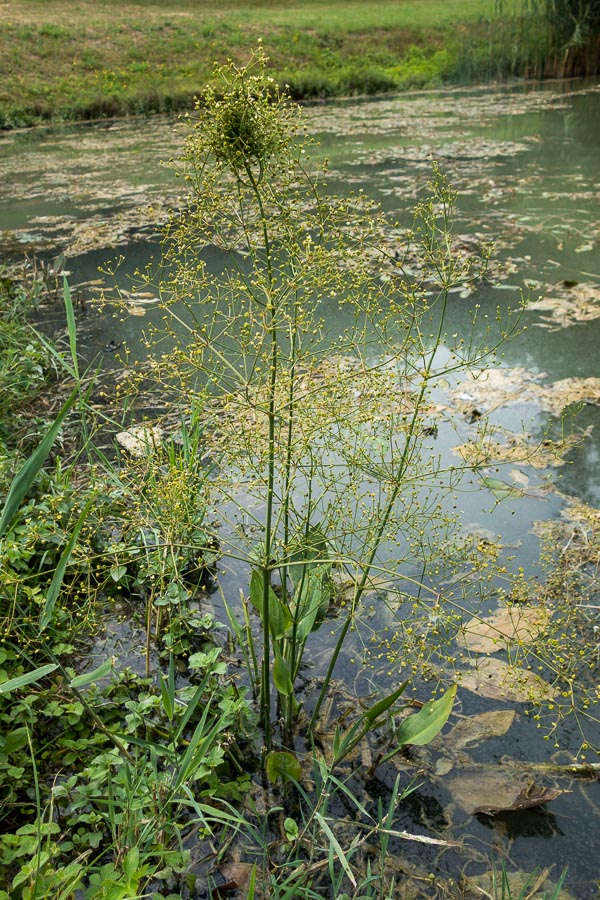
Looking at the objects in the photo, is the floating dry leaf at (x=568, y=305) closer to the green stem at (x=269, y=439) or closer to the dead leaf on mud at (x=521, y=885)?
the green stem at (x=269, y=439)

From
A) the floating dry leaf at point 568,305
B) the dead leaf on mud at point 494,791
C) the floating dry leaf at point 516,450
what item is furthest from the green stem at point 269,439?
the floating dry leaf at point 568,305

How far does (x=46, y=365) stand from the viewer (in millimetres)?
3701

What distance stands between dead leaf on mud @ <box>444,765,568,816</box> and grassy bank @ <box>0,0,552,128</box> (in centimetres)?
1478

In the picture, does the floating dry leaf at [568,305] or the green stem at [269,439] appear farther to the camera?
the floating dry leaf at [568,305]

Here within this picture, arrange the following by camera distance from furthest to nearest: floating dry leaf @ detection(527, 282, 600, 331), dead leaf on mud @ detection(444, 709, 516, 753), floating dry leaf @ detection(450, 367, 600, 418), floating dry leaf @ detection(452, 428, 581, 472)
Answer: floating dry leaf @ detection(527, 282, 600, 331) → floating dry leaf @ detection(450, 367, 600, 418) → floating dry leaf @ detection(452, 428, 581, 472) → dead leaf on mud @ detection(444, 709, 516, 753)

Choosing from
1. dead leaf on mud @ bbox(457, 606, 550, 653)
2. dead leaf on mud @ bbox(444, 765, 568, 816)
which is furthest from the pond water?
dead leaf on mud @ bbox(457, 606, 550, 653)

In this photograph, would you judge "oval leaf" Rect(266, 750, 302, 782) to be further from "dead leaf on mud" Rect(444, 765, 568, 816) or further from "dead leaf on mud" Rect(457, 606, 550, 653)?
"dead leaf on mud" Rect(457, 606, 550, 653)

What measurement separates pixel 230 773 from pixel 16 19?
22882mm

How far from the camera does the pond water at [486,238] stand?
1.58m

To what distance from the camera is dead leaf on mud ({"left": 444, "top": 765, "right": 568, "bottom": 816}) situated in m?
1.56

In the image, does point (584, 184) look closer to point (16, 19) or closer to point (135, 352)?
point (135, 352)

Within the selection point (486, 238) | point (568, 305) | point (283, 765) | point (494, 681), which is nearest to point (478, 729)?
point (494, 681)

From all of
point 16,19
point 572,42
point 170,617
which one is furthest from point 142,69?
point 170,617

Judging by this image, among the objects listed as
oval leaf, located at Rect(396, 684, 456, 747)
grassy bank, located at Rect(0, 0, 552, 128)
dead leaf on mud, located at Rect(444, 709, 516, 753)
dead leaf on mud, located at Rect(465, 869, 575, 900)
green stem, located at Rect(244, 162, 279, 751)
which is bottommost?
dead leaf on mud, located at Rect(444, 709, 516, 753)
